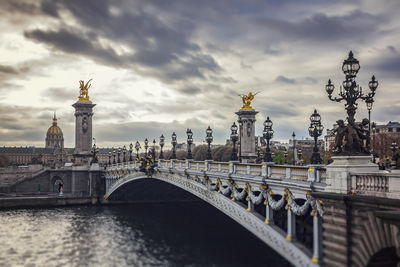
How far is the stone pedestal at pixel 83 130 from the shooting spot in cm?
8588

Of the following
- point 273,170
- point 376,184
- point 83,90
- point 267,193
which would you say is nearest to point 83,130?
point 83,90

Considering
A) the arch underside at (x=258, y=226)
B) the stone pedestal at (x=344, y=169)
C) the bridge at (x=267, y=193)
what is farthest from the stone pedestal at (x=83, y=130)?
the stone pedestal at (x=344, y=169)

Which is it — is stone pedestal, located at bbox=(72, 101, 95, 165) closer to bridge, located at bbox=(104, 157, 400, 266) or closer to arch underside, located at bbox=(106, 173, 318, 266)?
arch underside, located at bbox=(106, 173, 318, 266)

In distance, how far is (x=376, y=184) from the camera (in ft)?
48.7

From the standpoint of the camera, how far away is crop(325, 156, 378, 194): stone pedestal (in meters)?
16.2

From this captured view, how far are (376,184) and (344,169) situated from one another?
1.60 meters

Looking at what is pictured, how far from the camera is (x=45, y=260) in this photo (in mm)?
33781

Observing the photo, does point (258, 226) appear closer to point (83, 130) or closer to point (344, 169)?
point (344, 169)

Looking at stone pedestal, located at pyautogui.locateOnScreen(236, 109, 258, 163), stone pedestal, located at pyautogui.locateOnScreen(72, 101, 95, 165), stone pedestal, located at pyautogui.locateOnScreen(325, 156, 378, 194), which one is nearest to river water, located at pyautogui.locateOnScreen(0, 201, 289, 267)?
stone pedestal, located at pyautogui.locateOnScreen(325, 156, 378, 194)

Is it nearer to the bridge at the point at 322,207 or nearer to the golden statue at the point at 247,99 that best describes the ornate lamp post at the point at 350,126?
the bridge at the point at 322,207

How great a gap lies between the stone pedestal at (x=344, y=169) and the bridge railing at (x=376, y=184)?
0.82 feet

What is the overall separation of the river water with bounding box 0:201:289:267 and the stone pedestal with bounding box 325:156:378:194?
13768 mm

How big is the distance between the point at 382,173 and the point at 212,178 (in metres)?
18.9

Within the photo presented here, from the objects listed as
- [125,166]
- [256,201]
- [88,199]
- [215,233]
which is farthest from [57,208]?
[256,201]
